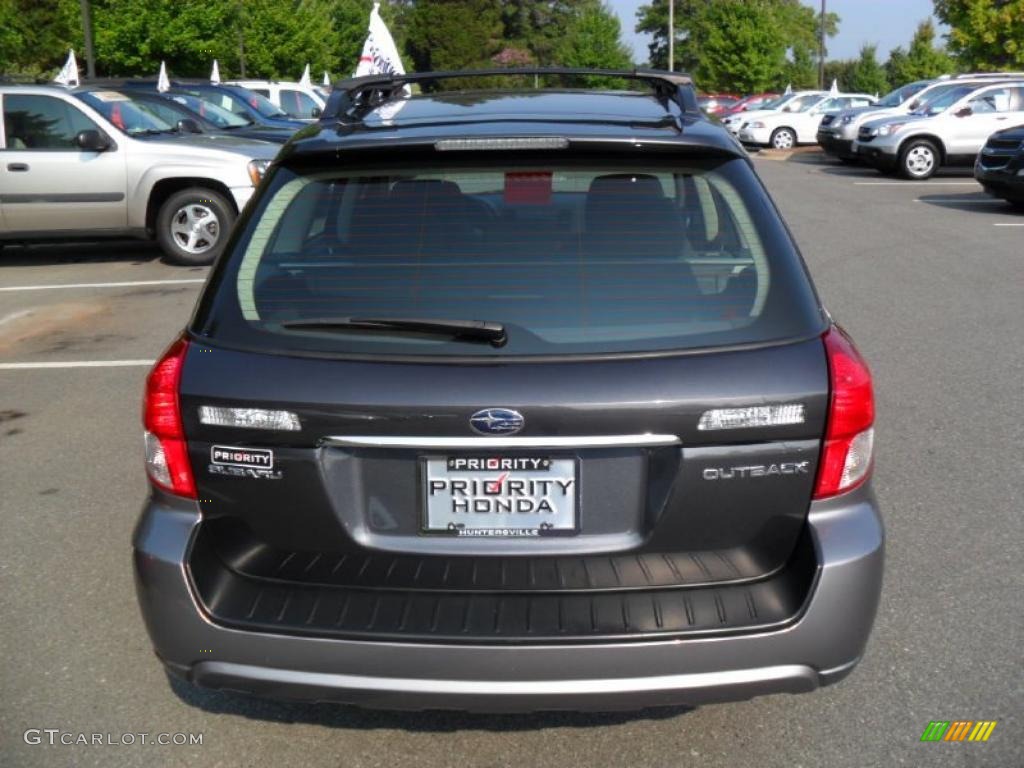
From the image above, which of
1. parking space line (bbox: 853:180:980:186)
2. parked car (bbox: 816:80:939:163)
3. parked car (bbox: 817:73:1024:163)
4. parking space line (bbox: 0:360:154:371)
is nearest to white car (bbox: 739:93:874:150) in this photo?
parked car (bbox: 817:73:1024:163)

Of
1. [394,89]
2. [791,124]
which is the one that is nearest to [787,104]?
[791,124]

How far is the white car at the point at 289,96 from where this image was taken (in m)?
26.2

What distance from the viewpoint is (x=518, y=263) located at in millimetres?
2994

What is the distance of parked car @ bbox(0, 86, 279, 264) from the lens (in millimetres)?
12031

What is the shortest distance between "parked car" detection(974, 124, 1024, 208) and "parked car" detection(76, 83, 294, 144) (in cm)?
977

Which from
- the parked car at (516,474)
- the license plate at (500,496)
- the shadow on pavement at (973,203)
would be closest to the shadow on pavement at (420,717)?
the parked car at (516,474)

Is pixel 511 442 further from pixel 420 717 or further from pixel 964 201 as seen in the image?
pixel 964 201

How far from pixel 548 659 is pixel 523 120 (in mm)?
1529

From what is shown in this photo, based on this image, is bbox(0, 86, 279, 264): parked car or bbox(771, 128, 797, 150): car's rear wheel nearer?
bbox(0, 86, 279, 264): parked car

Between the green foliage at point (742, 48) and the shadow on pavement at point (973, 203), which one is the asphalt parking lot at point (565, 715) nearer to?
the shadow on pavement at point (973, 203)

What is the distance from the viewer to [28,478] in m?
5.71

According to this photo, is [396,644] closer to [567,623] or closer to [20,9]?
[567,623]

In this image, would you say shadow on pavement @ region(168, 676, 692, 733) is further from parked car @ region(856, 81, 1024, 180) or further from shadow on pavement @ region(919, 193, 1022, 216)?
parked car @ region(856, 81, 1024, 180)

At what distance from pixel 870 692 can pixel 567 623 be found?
1313mm
